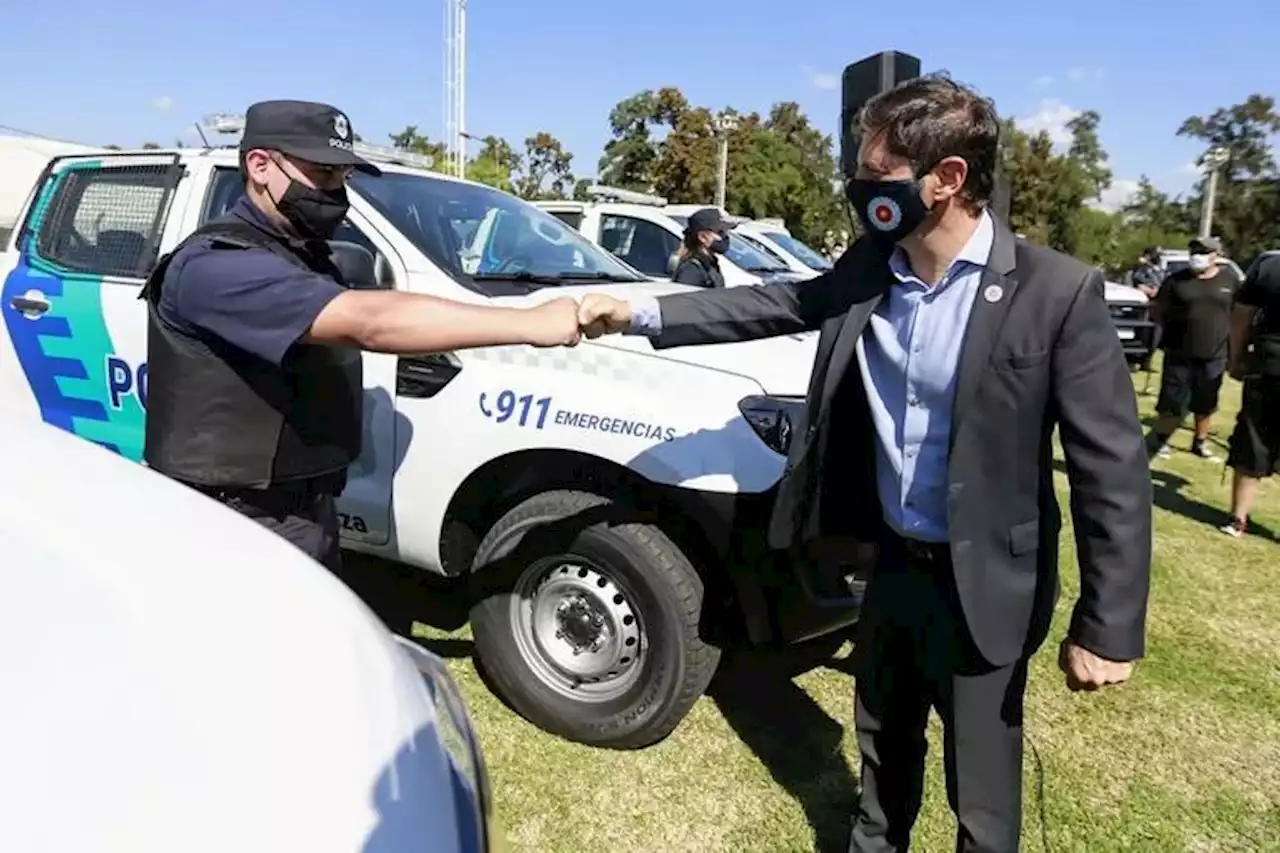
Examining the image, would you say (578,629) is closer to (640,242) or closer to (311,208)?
(311,208)

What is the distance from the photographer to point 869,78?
10.4 ft

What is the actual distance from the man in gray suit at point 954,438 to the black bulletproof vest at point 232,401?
718 mm

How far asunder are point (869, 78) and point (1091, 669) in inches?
74.8

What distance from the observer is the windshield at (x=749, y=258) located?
11591 mm

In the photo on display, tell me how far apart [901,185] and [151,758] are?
67.0 inches

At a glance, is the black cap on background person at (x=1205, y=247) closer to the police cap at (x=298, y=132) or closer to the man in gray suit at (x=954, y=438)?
the man in gray suit at (x=954, y=438)

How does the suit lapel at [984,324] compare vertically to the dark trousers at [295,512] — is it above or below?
above

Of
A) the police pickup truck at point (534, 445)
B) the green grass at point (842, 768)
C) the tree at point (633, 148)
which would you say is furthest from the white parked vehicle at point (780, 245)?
the tree at point (633, 148)

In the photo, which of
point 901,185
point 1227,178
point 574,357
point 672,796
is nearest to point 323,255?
point 574,357

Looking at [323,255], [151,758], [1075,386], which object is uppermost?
[323,255]

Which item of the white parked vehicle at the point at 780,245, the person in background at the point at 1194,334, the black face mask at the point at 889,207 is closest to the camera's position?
the black face mask at the point at 889,207

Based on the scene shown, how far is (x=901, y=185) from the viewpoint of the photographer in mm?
2121

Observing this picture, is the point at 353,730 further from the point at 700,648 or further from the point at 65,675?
the point at 700,648

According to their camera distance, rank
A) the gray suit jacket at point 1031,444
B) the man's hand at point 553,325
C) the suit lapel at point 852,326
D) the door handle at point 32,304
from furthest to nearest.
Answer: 1. the door handle at point 32,304
2. the suit lapel at point 852,326
3. the man's hand at point 553,325
4. the gray suit jacket at point 1031,444
